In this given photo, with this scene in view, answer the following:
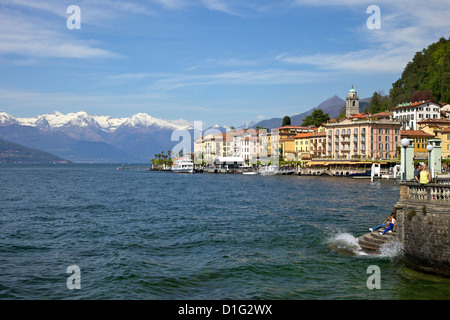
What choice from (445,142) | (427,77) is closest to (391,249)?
(445,142)

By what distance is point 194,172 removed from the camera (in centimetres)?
17212

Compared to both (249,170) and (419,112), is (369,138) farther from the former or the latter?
(249,170)

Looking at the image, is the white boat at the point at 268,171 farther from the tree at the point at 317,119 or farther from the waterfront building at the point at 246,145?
the tree at the point at 317,119

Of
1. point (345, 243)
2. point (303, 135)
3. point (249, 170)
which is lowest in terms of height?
point (345, 243)

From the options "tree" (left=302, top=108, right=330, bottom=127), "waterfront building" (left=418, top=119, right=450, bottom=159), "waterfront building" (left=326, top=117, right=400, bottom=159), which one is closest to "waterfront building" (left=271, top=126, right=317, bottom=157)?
"tree" (left=302, top=108, right=330, bottom=127)

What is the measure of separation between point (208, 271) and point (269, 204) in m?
28.8

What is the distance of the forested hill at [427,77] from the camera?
142m

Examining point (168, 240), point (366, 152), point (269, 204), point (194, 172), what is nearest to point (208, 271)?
point (168, 240)

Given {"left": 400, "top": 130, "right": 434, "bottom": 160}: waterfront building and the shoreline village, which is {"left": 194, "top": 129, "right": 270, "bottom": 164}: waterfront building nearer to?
the shoreline village

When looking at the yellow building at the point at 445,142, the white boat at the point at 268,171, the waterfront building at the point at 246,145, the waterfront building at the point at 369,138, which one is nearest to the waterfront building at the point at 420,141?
the yellow building at the point at 445,142

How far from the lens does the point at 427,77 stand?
154 meters

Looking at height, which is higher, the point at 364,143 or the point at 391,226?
the point at 364,143
